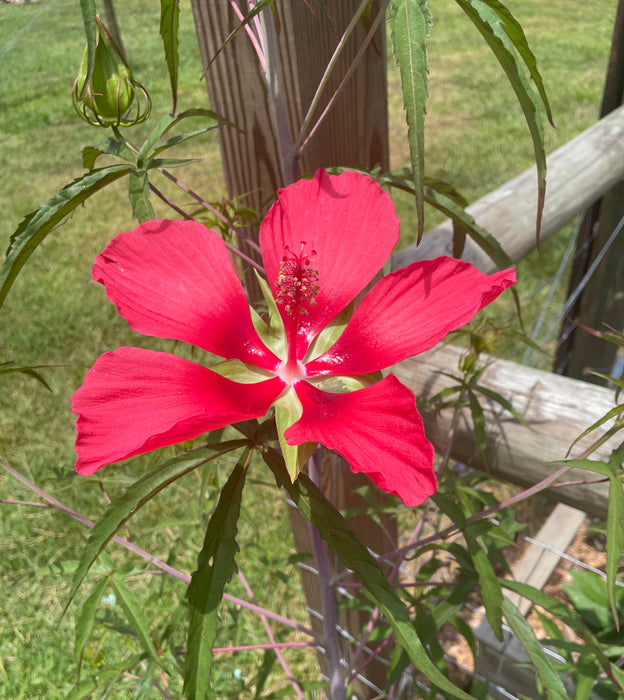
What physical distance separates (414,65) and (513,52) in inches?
2.6

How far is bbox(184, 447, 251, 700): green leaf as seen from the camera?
1.69 ft

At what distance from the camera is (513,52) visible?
15.9 inches

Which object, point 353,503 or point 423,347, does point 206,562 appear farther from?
point 353,503

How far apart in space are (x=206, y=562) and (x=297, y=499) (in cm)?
9

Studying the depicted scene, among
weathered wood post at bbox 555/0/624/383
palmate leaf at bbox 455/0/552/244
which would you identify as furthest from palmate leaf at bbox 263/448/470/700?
weathered wood post at bbox 555/0/624/383

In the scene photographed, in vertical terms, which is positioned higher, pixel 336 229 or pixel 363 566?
pixel 336 229

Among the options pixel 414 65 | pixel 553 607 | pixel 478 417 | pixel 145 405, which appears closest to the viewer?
pixel 414 65

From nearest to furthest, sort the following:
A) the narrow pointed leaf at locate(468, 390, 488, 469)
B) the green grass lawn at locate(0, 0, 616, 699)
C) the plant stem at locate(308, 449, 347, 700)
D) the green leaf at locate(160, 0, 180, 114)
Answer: the green leaf at locate(160, 0, 180, 114) → the plant stem at locate(308, 449, 347, 700) → the narrow pointed leaf at locate(468, 390, 488, 469) → the green grass lawn at locate(0, 0, 616, 699)

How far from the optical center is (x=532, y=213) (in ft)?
4.01

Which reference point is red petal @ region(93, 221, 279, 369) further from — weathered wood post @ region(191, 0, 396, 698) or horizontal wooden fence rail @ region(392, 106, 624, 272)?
horizontal wooden fence rail @ region(392, 106, 624, 272)

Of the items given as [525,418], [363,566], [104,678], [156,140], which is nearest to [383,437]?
[363,566]

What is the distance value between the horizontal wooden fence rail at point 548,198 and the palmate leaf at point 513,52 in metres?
0.52

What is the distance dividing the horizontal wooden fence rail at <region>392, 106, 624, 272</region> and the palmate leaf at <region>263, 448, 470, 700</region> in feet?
1.62

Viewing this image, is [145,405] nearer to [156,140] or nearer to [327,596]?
[156,140]
